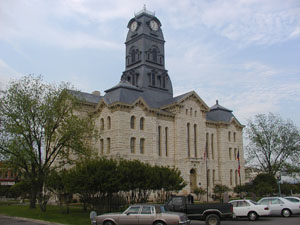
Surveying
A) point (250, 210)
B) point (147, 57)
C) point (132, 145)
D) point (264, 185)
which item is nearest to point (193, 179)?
point (264, 185)

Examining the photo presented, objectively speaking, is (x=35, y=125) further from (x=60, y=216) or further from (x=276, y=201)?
(x=276, y=201)

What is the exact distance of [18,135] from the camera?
35750 millimetres

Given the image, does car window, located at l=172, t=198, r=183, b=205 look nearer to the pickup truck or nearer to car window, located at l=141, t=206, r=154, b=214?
the pickup truck

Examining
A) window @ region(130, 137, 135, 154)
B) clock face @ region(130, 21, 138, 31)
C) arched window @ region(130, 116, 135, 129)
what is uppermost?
clock face @ region(130, 21, 138, 31)

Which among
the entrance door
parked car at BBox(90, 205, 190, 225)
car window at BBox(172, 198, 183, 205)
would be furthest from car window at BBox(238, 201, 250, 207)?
the entrance door

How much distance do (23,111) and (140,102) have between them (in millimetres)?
18225

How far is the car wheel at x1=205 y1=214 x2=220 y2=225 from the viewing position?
21.5 metres

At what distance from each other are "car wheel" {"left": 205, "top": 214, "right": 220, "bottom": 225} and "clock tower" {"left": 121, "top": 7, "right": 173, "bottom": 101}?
3859 centimetres

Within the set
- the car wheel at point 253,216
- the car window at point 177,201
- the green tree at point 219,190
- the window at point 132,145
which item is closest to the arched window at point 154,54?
the window at point 132,145

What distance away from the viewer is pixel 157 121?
172 ft

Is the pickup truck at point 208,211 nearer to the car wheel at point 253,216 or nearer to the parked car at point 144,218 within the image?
the parked car at point 144,218

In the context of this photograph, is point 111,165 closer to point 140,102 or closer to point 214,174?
point 140,102

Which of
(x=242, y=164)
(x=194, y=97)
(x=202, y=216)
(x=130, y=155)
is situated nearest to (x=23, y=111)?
(x=130, y=155)

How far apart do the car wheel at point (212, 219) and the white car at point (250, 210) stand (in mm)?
5067
